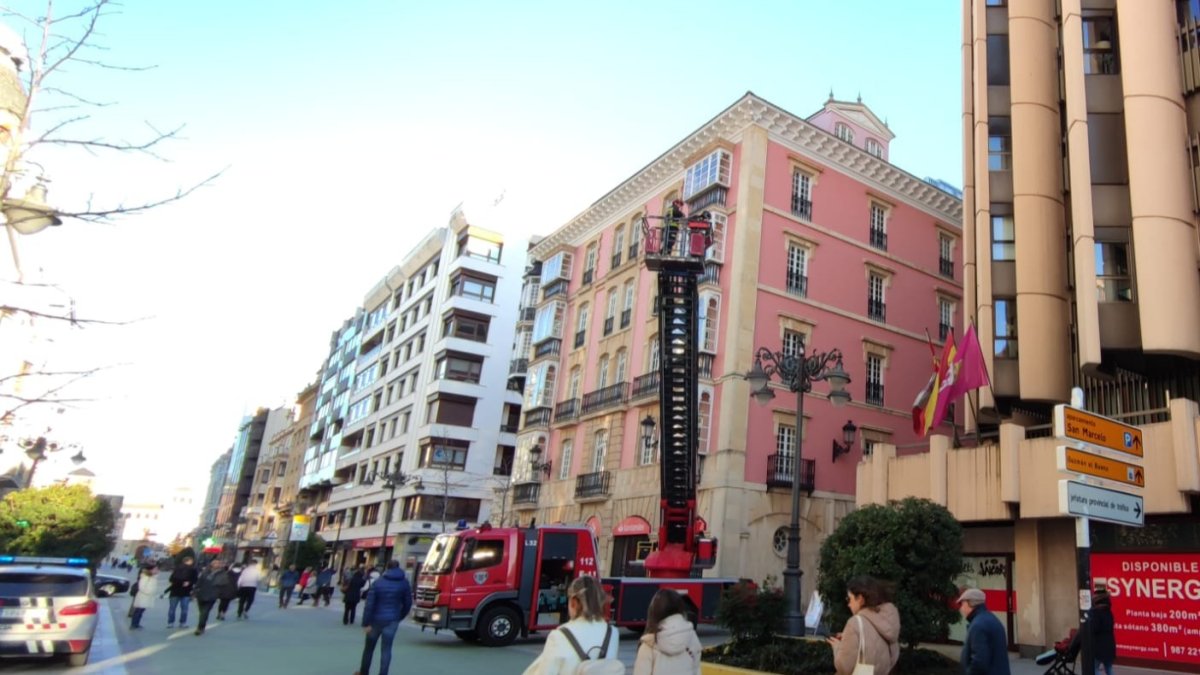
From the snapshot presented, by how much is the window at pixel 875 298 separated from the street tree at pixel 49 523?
3220 centimetres

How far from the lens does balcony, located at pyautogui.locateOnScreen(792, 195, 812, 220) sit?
3138 centimetres

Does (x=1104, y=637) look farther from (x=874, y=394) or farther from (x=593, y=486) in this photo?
(x=593, y=486)

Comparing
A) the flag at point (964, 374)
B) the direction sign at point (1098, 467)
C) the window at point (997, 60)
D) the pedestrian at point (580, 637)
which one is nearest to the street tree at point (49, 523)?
the flag at point (964, 374)

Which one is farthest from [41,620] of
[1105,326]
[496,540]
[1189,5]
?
[1189,5]

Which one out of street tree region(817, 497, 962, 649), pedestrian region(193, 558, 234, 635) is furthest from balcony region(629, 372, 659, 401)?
street tree region(817, 497, 962, 649)

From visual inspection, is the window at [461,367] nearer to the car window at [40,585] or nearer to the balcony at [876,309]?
the balcony at [876,309]

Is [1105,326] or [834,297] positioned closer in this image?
[1105,326]

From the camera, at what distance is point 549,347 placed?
3934cm

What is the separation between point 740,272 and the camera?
29.0m

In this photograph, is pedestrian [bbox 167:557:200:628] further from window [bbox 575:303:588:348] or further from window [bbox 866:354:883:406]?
window [bbox 866:354:883:406]

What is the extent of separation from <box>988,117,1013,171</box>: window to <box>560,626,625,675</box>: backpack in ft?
70.0

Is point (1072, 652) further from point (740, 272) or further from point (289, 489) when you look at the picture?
point (289, 489)

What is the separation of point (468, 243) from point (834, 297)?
29811 millimetres

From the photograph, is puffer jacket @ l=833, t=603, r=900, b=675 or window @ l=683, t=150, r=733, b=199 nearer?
puffer jacket @ l=833, t=603, r=900, b=675
